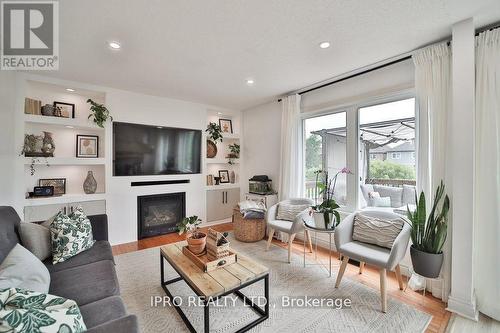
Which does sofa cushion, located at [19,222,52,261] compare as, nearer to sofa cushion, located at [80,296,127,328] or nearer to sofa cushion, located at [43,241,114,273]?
sofa cushion, located at [43,241,114,273]

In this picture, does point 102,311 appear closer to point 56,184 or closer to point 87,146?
point 56,184

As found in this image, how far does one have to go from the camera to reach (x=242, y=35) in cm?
203

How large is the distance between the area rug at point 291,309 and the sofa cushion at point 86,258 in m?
0.47

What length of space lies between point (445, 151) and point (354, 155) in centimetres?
104

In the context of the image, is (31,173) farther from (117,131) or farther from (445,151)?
(445,151)

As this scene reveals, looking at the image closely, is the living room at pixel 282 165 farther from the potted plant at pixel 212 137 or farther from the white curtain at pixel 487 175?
the potted plant at pixel 212 137

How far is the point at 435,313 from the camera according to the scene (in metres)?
1.88

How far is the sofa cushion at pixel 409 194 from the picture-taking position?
8.26 ft

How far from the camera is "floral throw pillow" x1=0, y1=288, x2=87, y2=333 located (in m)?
0.77

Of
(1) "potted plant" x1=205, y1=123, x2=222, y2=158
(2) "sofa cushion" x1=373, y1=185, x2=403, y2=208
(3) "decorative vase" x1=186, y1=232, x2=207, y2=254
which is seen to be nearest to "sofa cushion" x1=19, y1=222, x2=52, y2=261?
(3) "decorative vase" x1=186, y1=232, x2=207, y2=254

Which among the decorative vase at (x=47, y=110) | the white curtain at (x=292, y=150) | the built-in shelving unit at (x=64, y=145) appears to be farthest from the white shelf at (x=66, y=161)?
the white curtain at (x=292, y=150)

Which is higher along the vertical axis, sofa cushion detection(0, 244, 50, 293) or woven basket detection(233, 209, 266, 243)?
sofa cushion detection(0, 244, 50, 293)

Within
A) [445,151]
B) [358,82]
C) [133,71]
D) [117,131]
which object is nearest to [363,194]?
[445,151]

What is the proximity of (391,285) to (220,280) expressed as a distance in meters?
1.90
